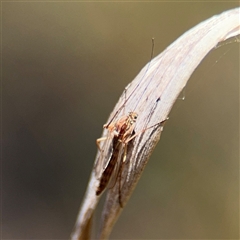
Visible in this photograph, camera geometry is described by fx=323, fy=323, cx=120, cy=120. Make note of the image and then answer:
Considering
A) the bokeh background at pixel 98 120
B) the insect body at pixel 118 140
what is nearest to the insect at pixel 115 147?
the insect body at pixel 118 140

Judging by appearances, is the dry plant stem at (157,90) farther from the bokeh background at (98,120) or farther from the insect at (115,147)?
the bokeh background at (98,120)

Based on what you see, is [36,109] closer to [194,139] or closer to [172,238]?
[194,139]

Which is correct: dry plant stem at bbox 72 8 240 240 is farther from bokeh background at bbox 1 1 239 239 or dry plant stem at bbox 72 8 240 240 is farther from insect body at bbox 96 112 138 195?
bokeh background at bbox 1 1 239 239

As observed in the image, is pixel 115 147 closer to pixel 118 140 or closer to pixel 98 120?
pixel 118 140

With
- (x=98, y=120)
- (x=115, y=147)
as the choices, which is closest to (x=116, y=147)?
(x=115, y=147)

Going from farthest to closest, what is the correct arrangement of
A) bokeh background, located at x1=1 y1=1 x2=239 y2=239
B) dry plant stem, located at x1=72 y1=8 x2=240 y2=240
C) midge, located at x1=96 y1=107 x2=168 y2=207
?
1. bokeh background, located at x1=1 y1=1 x2=239 y2=239
2. midge, located at x1=96 y1=107 x2=168 y2=207
3. dry plant stem, located at x1=72 y1=8 x2=240 y2=240

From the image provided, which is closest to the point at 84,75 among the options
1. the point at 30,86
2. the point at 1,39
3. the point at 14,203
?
the point at 30,86

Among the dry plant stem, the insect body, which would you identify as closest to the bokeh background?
the insect body

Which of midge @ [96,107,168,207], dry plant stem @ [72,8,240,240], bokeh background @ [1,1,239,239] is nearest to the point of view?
dry plant stem @ [72,8,240,240]
